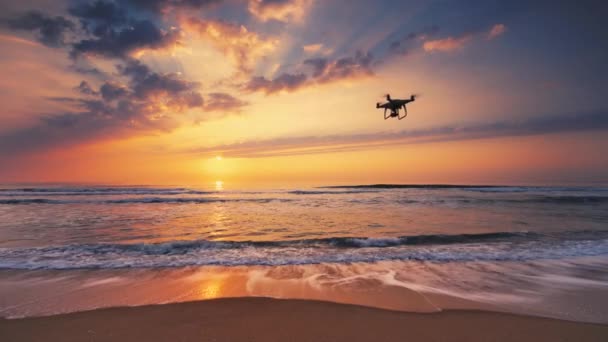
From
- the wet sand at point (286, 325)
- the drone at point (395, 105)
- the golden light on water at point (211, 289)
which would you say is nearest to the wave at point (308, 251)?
the golden light on water at point (211, 289)

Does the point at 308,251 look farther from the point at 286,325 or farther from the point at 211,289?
the point at 286,325

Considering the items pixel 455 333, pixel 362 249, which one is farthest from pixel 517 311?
pixel 362 249

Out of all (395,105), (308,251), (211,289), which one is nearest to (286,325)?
(211,289)

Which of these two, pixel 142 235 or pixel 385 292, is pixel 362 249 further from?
pixel 142 235

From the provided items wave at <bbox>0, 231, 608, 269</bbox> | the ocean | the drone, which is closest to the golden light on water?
the ocean

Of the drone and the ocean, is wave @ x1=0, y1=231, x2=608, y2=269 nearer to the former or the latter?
the ocean

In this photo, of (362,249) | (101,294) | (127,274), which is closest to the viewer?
(101,294)

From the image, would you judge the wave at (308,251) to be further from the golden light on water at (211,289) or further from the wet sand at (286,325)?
the wet sand at (286,325)
